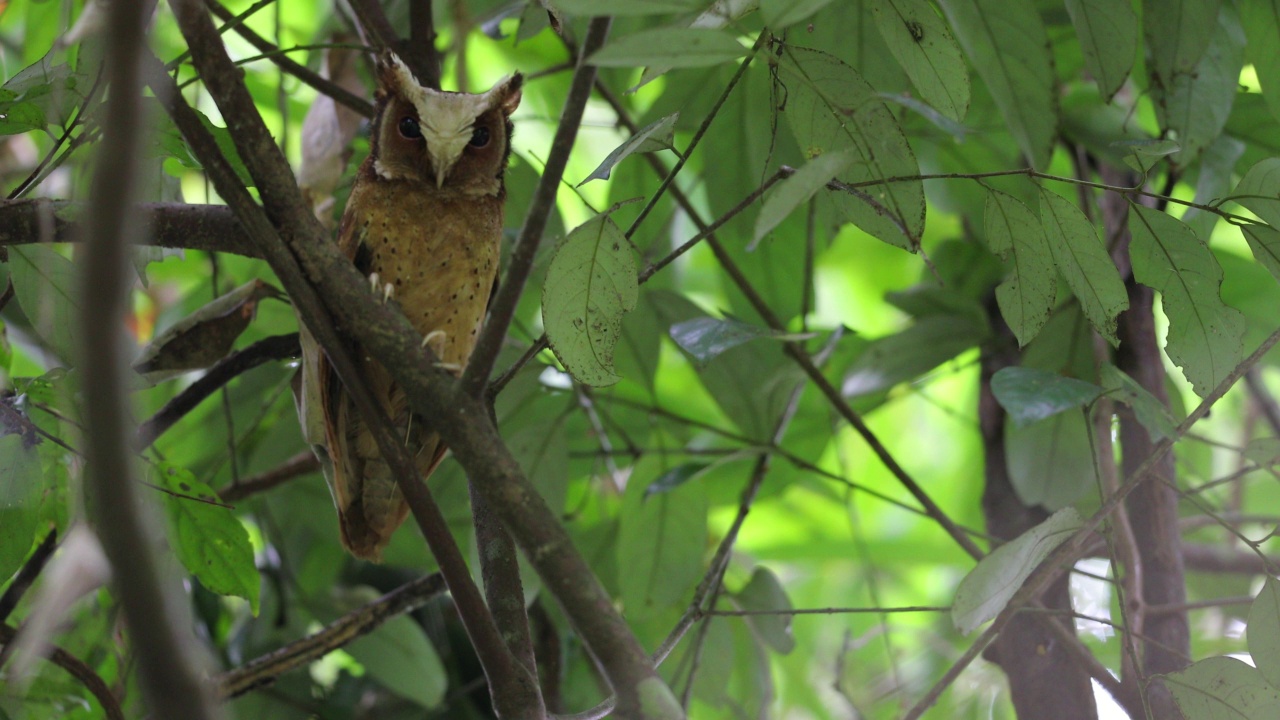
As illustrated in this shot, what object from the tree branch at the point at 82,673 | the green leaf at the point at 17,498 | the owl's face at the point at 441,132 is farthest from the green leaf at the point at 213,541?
the owl's face at the point at 441,132

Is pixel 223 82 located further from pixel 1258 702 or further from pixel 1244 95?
pixel 1244 95

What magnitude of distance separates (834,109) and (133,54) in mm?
528

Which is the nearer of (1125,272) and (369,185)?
(369,185)

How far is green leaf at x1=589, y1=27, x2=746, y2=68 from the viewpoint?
1.93ft

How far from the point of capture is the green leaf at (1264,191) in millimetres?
851

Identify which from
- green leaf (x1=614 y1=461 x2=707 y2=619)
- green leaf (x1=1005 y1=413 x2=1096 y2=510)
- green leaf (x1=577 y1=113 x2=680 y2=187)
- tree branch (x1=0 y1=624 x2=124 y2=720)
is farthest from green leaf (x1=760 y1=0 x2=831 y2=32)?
green leaf (x1=1005 y1=413 x2=1096 y2=510)

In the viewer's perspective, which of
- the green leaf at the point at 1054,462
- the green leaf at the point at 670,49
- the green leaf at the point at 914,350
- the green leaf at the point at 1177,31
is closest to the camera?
the green leaf at the point at 670,49

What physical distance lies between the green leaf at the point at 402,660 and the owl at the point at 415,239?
12.3 inches

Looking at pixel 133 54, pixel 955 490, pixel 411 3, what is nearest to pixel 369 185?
pixel 411 3

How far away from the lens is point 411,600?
4.21 feet

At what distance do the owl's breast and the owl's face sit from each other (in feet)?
0.13

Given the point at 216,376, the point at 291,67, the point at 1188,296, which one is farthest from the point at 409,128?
the point at 1188,296

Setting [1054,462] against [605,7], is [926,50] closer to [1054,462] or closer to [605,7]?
[605,7]

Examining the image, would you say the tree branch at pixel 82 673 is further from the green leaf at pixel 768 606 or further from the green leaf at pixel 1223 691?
the green leaf at pixel 1223 691
